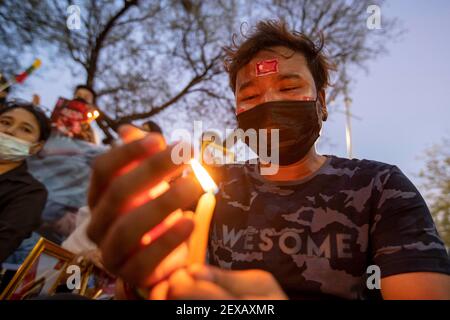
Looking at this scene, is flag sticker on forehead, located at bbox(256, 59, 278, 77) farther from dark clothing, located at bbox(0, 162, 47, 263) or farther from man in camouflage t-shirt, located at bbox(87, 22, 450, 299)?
dark clothing, located at bbox(0, 162, 47, 263)

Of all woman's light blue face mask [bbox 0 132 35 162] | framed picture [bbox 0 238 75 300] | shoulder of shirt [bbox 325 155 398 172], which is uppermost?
woman's light blue face mask [bbox 0 132 35 162]

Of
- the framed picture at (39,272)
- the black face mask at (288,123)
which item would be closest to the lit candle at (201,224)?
the black face mask at (288,123)

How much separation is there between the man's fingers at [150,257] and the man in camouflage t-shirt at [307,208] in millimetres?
853

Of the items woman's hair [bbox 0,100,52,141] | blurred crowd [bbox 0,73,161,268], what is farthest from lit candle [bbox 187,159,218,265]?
woman's hair [bbox 0,100,52,141]

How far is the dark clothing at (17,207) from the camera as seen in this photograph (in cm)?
258

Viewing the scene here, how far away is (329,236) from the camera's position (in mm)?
1327

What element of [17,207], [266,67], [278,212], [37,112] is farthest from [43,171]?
[278,212]

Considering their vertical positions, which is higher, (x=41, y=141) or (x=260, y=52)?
(x=260, y=52)

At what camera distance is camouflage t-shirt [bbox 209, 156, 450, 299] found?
1198mm

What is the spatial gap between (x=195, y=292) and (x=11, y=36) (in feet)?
30.7

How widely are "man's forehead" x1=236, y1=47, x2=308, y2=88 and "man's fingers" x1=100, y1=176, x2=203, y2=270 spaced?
1.27 meters

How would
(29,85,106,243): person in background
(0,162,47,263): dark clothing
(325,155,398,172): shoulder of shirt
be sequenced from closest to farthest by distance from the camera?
(325,155,398,172): shoulder of shirt → (0,162,47,263): dark clothing → (29,85,106,243): person in background
